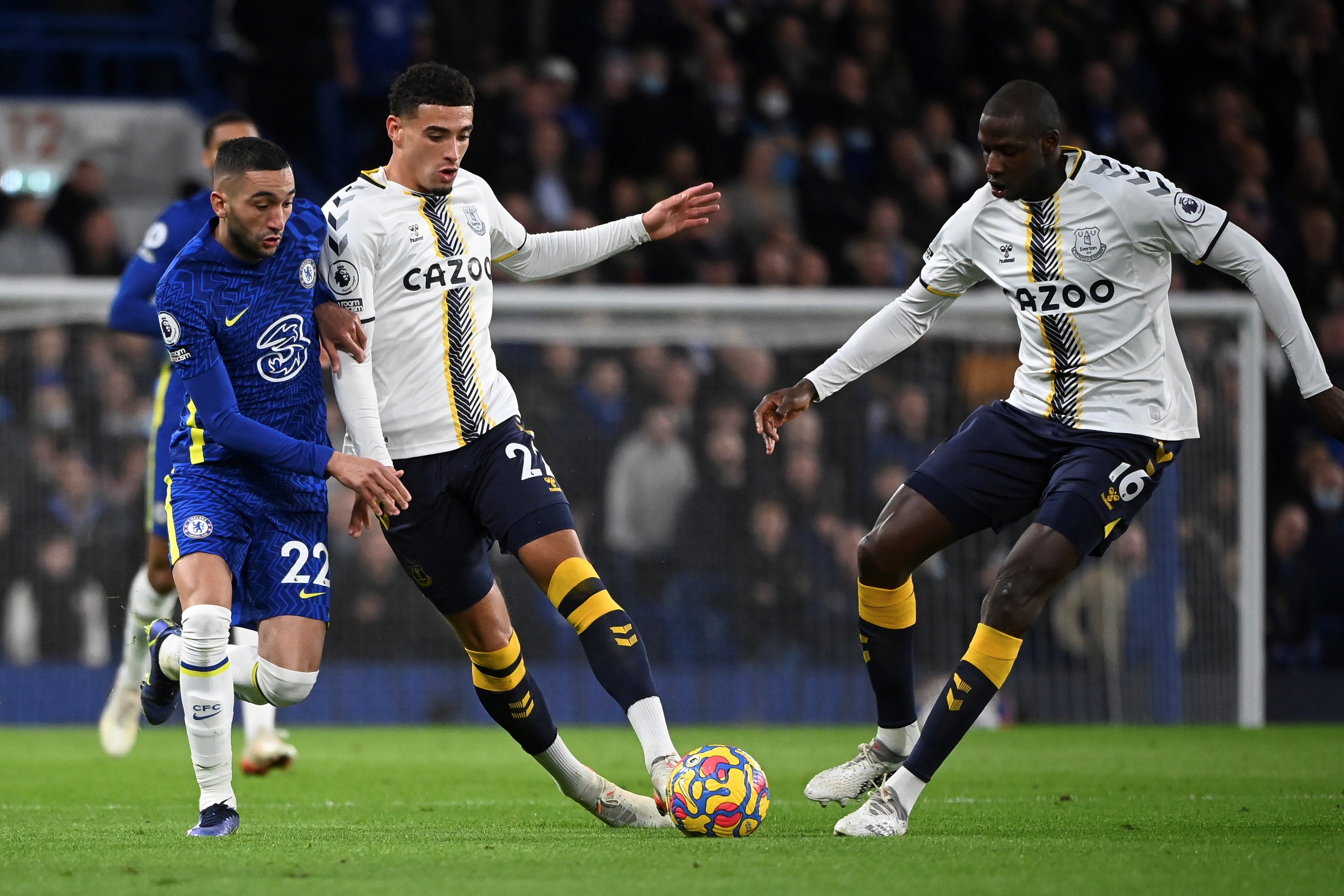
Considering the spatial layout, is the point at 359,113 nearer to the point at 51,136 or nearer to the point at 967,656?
the point at 51,136

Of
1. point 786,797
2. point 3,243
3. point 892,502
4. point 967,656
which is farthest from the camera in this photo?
point 3,243

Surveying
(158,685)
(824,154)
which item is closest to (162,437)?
(158,685)

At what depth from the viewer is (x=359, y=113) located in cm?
1441

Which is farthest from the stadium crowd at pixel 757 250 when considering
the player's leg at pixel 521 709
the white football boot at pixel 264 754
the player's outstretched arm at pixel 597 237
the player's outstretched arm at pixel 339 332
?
the player's outstretched arm at pixel 339 332

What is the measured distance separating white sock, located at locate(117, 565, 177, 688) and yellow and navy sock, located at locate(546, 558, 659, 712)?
3.59m

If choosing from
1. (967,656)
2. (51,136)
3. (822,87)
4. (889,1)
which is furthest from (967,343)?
(51,136)

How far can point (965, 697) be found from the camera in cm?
529

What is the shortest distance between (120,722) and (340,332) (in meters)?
3.96

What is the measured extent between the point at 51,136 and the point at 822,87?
6.36 metres

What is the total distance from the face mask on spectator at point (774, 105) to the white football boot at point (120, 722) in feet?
26.4

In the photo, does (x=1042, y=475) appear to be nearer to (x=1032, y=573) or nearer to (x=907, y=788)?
(x=1032, y=573)

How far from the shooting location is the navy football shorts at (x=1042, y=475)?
552cm

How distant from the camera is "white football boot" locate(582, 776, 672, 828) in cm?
564

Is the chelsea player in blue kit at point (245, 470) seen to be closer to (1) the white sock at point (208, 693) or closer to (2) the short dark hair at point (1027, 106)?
(1) the white sock at point (208, 693)
